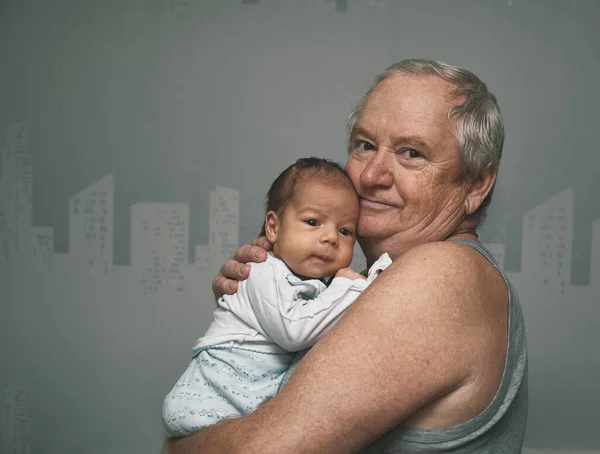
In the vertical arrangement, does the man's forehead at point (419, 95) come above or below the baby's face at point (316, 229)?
above

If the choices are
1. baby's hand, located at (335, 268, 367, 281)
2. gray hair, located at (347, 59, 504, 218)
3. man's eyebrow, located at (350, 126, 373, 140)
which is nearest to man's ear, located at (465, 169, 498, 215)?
gray hair, located at (347, 59, 504, 218)

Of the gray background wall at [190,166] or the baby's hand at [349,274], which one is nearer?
the baby's hand at [349,274]

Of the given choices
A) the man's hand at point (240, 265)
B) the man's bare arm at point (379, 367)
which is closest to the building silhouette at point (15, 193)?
the man's hand at point (240, 265)

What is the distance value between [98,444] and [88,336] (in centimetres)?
60

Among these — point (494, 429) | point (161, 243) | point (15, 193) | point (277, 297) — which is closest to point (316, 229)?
point (277, 297)

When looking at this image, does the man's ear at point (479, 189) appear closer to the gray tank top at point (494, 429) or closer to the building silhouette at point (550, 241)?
the gray tank top at point (494, 429)

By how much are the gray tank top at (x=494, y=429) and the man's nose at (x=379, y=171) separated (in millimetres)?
299

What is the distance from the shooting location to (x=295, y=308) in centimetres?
154

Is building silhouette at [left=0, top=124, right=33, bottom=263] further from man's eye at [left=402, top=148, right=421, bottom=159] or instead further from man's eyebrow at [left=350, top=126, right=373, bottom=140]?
man's eye at [left=402, top=148, right=421, bottom=159]

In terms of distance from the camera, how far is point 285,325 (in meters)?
1.52

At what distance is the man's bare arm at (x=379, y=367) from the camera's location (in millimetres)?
1261

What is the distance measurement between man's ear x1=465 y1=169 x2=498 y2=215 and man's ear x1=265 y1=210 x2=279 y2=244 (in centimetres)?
51

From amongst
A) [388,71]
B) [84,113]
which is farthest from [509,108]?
[84,113]

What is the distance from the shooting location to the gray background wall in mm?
3494
